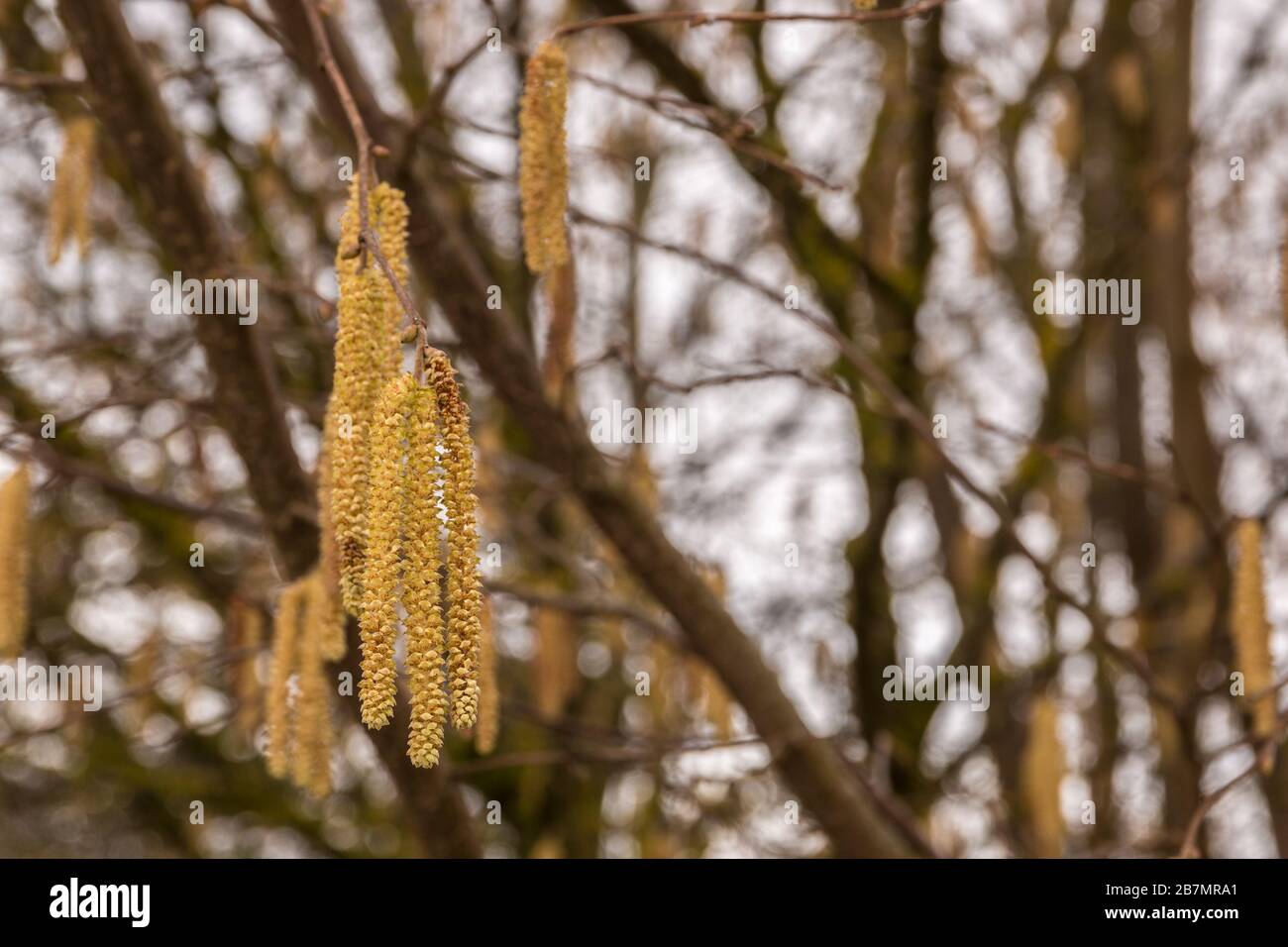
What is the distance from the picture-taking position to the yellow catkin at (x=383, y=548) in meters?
1.26

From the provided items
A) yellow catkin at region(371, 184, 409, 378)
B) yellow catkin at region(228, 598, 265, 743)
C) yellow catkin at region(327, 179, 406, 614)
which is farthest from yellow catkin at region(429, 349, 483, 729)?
yellow catkin at region(228, 598, 265, 743)

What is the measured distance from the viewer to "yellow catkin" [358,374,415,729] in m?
1.26

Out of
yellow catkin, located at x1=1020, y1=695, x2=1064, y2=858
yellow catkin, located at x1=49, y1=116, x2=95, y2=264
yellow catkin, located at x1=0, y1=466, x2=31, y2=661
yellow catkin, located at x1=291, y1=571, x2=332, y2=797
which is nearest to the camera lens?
yellow catkin, located at x1=291, y1=571, x2=332, y2=797

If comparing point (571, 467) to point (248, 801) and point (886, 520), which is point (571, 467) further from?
point (248, 801)

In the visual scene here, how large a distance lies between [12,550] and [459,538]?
177 centimetres

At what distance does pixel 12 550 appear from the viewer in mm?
2703

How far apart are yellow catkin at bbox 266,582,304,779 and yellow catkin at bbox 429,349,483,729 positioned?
1.10 meters

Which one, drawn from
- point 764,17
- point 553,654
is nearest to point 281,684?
point 764,17

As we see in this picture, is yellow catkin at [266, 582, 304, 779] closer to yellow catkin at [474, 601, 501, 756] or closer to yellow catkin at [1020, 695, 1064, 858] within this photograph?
yellow catkin at [474, 601, 501, 756]

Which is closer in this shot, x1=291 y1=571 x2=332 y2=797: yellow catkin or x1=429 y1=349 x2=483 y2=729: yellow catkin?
x1=429 y1=349 x2=483 y2=729: yellow catkin

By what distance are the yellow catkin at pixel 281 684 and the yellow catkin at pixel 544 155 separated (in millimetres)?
765

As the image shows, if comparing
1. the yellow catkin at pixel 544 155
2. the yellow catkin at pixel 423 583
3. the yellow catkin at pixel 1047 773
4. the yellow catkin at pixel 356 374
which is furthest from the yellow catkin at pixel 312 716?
the yellow catkin at pixel 1047 773

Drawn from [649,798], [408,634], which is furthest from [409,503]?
[649,798]

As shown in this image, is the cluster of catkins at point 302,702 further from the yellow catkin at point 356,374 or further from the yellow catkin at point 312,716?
the yellow catkin at point 356,374
